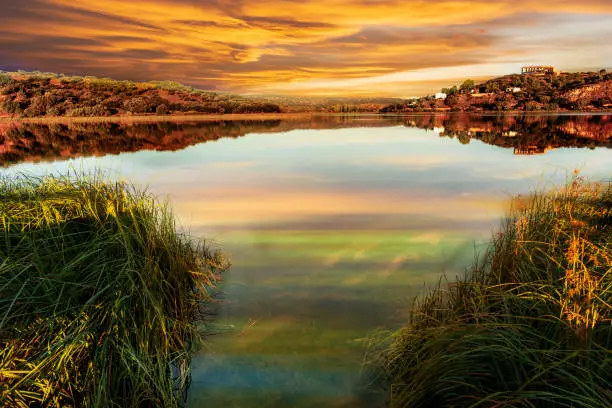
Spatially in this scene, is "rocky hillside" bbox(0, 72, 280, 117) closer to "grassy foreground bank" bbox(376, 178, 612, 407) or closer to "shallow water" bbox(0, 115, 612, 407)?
"shallow water" bbox(0, 115, 612, 407)

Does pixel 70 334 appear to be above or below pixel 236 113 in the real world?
below

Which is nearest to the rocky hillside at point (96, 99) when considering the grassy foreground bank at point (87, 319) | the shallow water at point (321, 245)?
the shallow water at point (321, 245)

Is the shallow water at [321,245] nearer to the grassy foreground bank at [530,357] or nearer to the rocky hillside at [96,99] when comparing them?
the grassy foreground bank at [530,357]

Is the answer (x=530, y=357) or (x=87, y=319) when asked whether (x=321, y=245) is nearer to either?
(x=87, y=319)

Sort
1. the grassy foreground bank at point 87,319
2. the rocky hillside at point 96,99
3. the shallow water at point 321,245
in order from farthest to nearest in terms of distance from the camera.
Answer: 1. the rocky hillside at point 96,99
2. the shallow water at point 321,245
3. the grassy foreground bank at point 87,319

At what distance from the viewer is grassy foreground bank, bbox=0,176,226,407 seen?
13.6 feet

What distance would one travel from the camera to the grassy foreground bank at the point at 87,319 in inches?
164

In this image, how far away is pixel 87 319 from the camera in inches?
174

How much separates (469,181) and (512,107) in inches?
5176

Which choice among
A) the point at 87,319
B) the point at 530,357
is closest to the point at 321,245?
the point at 87,319

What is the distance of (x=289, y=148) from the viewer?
43562mm

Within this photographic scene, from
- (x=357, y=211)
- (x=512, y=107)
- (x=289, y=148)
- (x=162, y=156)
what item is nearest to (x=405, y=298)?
(x=357, y=211)

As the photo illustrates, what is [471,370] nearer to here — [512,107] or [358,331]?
[358,331]

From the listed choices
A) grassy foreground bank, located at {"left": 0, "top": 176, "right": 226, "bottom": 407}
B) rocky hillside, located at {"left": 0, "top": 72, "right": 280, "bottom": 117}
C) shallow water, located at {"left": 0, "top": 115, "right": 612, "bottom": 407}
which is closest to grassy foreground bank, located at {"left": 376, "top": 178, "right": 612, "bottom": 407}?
shallow water, located at {"left": 0, "top": 115, "right": 612, "bottom": 407}
